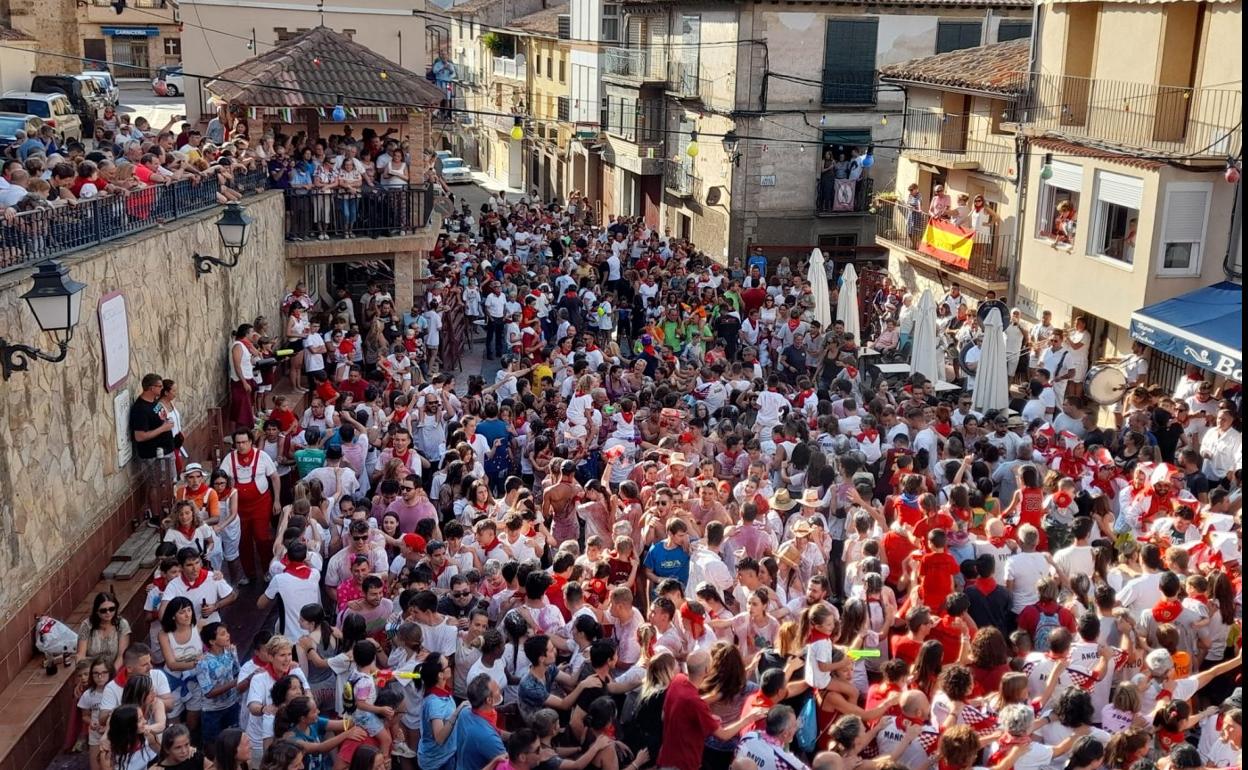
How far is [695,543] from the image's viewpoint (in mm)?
9547

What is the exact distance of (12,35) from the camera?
105 feet

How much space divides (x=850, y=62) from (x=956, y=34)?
112 inches

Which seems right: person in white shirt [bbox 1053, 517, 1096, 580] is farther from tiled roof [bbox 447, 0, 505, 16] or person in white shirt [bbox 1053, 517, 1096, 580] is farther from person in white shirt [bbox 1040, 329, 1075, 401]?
tiled roof [bbox 447, 0, 505, 16]

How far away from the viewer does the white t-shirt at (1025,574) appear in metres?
8.98

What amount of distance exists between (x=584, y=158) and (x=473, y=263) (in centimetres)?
2630

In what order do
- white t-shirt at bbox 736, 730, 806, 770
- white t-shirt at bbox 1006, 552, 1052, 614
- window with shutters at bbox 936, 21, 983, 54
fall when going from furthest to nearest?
Result: window with shutters at bbox 936, 21, 983, 54 < white t-shirt at bbox 1006, 552, 1052, 614 < white t-shirt at bbox 736, 730, 806, 770

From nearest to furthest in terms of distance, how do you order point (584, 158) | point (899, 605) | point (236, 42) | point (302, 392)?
point (899, 605)
point (302, 392)
point (236, 42)
point (584, 158)

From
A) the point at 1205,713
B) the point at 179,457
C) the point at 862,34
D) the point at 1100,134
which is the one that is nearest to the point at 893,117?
the point at 862,34

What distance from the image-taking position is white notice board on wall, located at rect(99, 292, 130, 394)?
1048cm

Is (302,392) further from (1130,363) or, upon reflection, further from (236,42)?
(236,42)

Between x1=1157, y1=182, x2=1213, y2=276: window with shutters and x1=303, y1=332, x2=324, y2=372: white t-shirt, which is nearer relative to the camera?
x1=303, y1=332, x2=324, y2=372: white t-shirt

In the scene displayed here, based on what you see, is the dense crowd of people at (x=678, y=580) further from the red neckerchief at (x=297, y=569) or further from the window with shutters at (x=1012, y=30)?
the window with shutters at (x=1012, y=30)

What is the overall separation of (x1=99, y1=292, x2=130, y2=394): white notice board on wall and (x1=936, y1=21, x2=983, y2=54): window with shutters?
24923 millimetres

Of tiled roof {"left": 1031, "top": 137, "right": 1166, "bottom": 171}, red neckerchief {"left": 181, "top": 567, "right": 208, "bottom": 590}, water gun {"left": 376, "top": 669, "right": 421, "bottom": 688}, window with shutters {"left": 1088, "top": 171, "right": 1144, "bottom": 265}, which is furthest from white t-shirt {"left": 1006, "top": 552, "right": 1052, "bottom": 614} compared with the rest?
window with shutters {"left": 1088, "top": 171, "right": 1144, "bottom": 265}
